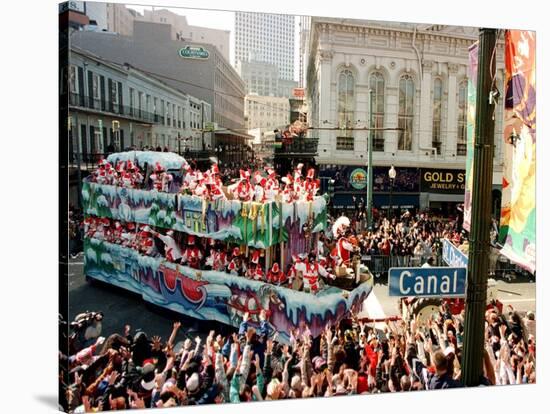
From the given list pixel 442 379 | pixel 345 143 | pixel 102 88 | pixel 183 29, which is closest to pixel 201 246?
pixel 102 88

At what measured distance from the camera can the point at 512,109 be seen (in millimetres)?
7734

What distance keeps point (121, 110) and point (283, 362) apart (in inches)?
142

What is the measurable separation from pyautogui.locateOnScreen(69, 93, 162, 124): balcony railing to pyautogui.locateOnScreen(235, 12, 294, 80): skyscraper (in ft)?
4.43

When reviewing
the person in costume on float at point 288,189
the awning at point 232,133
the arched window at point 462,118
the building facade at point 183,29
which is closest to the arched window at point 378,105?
the arched window at point 462,118

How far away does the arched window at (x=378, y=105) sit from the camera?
7.64 metres

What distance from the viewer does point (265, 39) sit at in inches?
281

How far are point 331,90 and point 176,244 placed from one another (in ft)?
9.42

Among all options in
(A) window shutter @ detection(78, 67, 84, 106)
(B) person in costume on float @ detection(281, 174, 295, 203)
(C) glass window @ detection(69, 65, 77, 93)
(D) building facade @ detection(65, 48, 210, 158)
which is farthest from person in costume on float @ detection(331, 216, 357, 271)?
(C) glass window @ detection(69, 65, 77, 93)

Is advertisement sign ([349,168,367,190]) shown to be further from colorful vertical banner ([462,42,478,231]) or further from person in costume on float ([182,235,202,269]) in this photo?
person in costume on float ([182,235,202,269])

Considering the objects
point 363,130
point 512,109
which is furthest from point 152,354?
point 512,109

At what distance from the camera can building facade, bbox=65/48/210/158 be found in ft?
20.5

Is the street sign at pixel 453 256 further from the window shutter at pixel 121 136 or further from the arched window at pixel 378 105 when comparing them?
the window shutter at pixel 121 136

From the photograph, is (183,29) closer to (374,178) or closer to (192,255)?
(192,255)

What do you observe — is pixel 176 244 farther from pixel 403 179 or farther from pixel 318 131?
pixel 403 179
